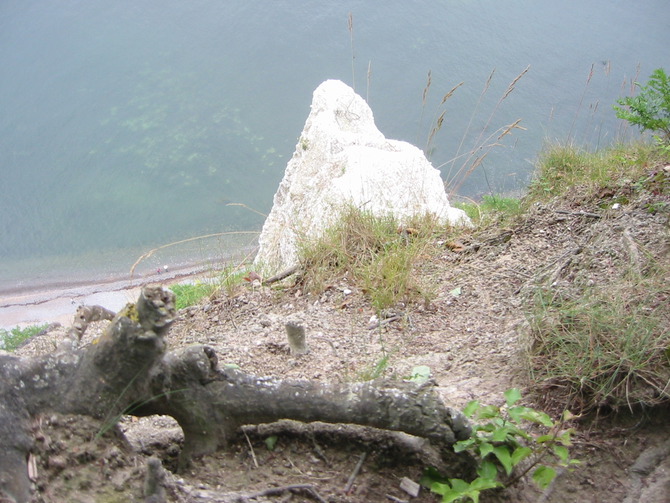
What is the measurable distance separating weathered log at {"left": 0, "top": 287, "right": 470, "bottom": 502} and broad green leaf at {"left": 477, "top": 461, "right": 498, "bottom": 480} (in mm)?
111

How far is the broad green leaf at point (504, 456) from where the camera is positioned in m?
1.87

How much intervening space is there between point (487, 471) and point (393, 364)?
41.2 inches

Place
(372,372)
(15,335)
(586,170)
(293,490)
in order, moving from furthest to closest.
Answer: (15,335), (586,170), (372,372), (293,490)

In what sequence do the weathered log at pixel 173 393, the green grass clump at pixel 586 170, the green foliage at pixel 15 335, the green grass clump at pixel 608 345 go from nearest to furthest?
the weathered log at pixel 173 393 < the green grass clump at pixel 608 345 < the green grass clump at pixel 586 170 < the green foliage at pixel 15 335

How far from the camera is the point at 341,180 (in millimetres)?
5301

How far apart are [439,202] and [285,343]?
2.66m

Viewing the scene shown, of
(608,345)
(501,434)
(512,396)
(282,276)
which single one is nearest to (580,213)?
(608,345)

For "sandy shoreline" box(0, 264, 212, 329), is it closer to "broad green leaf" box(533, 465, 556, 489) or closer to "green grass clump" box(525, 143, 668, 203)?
"green grass clump" box(525, 143, 668, 203)

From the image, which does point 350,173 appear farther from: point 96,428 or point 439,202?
point 96,428

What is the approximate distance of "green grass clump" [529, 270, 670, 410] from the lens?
7.42 feet

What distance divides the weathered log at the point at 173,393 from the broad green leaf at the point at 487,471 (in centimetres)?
11

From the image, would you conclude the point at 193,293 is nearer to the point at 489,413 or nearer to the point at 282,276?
the point at 282,276

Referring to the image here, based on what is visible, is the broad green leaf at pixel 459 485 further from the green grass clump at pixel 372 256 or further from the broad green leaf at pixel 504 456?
the green grass clump at pixel 372 256

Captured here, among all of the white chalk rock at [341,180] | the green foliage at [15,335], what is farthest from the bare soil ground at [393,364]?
the green foliage at [15,335]
